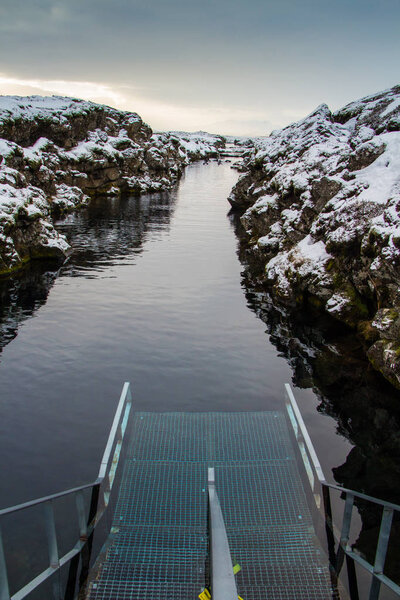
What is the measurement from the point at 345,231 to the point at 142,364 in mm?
15628

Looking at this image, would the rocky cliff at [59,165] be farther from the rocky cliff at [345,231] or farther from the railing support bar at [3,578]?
the railing support bar at [3,578]

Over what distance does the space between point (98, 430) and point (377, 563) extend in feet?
39.4

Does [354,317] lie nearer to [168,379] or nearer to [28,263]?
[168,379]

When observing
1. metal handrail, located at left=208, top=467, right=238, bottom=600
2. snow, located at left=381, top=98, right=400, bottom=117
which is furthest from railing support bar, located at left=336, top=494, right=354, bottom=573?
snow, located at left=381, top=98, right=400, bottom=117

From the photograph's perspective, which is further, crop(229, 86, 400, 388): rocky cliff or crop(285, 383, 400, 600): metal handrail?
crop(229, 86, 400, 388): rocky cliff

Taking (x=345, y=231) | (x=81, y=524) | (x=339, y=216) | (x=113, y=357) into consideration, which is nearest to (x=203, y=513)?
(x=81, y=524)

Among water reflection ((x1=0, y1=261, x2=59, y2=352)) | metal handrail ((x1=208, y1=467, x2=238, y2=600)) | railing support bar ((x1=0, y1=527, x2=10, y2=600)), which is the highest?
metal handrail ((x1=208, y1=467, x2=238, y2=600))

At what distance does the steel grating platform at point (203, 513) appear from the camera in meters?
9.23

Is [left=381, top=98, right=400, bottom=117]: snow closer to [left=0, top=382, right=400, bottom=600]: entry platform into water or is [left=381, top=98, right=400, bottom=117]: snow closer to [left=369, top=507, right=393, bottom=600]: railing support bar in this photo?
[left=0, top=382, right=400, bottom=600]: entry platform into water

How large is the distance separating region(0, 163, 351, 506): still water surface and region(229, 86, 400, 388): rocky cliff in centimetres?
421

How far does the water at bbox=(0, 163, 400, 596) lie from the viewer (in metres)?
16.5

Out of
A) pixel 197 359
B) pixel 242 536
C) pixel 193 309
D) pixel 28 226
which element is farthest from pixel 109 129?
pixel 242 536

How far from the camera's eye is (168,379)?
2198 cm

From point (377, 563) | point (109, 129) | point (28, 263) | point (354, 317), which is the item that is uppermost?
point (109, 129)
